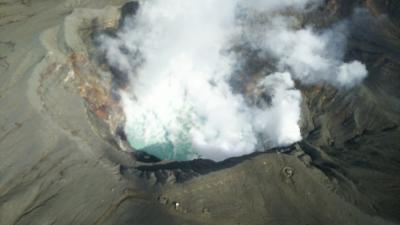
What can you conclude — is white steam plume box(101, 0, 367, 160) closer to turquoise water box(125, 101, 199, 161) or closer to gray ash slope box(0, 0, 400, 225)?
turquoise water box(125, 101, 199, 161)

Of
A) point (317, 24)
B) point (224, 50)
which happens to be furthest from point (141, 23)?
point (317, 24)

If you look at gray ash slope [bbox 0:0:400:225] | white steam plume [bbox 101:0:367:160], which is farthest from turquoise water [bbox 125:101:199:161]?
gray ash slope [bbox 0:0:400:225]

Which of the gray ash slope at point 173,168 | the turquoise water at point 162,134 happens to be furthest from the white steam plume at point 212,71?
the gray ash slope at point 173,168

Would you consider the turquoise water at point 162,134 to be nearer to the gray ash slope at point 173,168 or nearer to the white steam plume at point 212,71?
the white steam plume at point 212,71

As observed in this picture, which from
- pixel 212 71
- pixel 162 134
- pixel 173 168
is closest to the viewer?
pixel 173 168

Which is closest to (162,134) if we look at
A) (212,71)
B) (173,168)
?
(212,71)

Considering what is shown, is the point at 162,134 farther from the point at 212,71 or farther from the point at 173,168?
the point at 173,168
